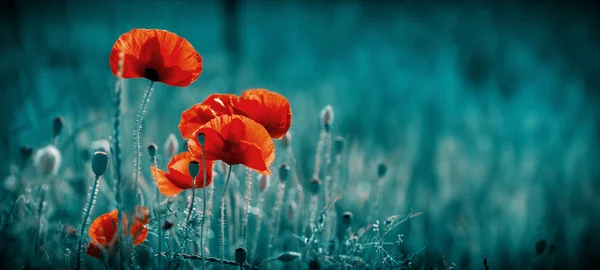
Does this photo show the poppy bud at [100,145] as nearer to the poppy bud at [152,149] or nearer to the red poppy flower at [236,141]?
the poppy bud at [152,149]

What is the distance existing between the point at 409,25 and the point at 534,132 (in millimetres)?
4150

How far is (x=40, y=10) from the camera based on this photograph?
20.6 feet

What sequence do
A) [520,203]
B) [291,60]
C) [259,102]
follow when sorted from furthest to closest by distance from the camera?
[291,60] → [520,203] → [259,102]

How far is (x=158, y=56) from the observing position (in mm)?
1096

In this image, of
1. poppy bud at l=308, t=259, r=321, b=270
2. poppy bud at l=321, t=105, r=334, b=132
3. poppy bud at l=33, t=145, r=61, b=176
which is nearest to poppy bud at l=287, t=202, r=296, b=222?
poppy bud at l=321, t=105, r=334, b=132

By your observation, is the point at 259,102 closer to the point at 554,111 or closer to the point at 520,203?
the point at 520,203

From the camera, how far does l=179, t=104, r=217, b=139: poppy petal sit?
1085 mm

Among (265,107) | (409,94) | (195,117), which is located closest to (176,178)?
(195,117)

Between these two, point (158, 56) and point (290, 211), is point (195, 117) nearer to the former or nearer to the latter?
point (158, 56)

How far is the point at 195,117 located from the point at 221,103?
0.06 metres

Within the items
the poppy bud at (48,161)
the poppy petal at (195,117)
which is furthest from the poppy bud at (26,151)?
the poppy petal at (195,117)

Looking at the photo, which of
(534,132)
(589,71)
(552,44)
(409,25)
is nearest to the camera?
(534,132)

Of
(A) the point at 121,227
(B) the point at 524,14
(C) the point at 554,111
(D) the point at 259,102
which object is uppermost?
(B) the point at 524,14

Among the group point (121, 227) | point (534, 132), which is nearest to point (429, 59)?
point (534, 132)
